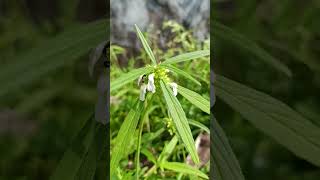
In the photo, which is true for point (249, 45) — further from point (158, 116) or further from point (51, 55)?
point (51, 55)

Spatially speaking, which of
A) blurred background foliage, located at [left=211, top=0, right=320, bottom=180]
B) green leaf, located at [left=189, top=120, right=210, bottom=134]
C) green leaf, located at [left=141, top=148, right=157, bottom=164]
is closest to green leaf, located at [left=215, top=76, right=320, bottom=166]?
blurred background foliage, located at [left=211, top=0, right=320, bottom=180]

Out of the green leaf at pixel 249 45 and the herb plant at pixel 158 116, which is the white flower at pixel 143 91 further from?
the green leaf at pixel 249 45

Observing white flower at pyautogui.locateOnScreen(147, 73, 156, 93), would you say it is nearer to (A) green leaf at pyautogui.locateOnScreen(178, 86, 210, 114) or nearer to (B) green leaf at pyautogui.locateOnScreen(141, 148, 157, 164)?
(A) green leaf at pyautogui.locateOnScreen(178, 86, 210, 114)

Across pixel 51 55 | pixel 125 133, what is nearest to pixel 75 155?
pixel 125 133

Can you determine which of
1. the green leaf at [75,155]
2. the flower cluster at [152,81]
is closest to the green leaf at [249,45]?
the flower cluster at [152,81]

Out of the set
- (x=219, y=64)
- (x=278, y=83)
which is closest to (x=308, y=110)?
(x=278, y=83)
